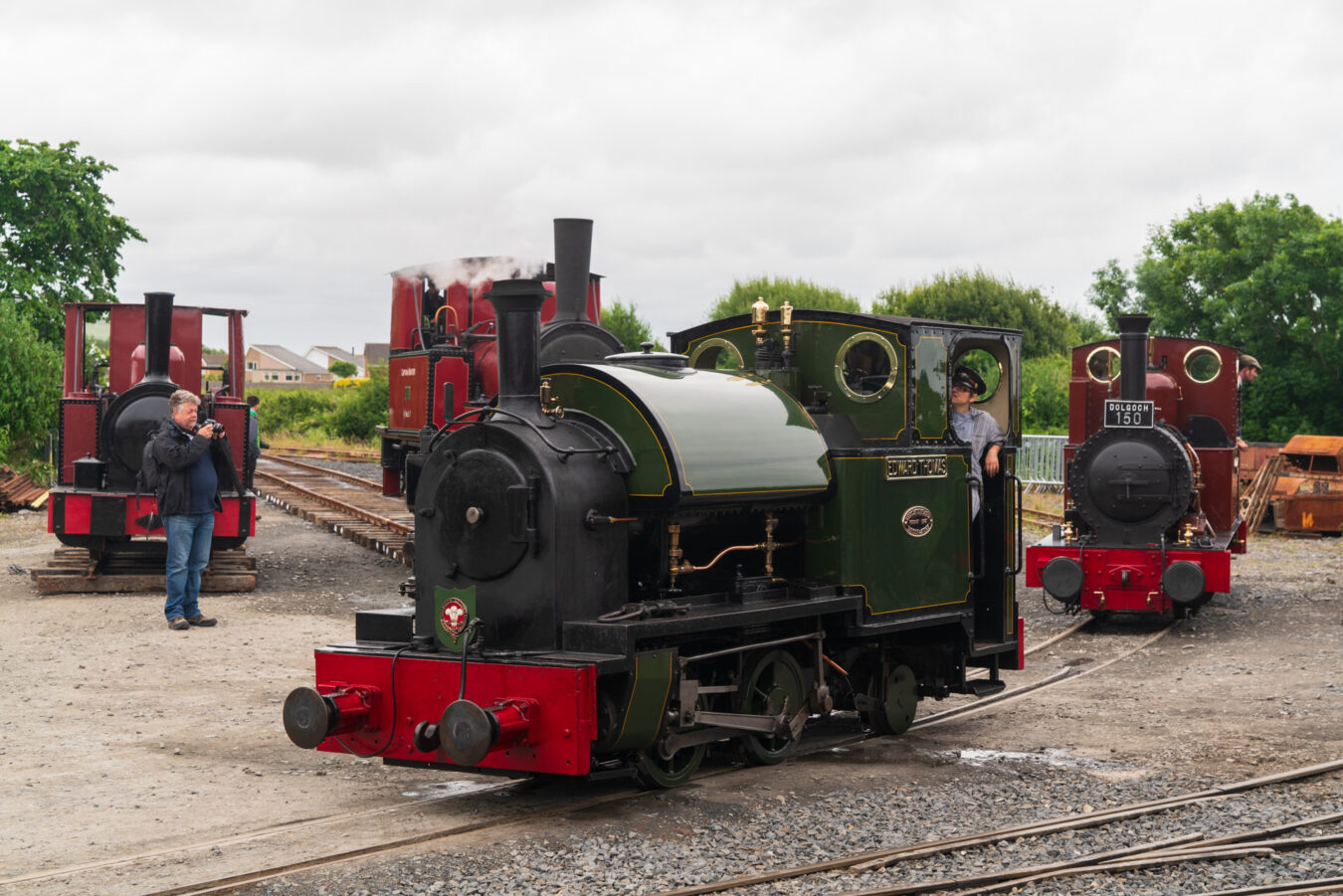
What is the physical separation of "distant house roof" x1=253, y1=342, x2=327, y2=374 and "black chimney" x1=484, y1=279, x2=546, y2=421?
131401mm

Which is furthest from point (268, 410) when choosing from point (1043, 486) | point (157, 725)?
point (157, 725)

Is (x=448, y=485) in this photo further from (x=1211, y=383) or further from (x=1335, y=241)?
(x=1335, y=241)

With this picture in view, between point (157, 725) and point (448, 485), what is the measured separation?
2.98 meters

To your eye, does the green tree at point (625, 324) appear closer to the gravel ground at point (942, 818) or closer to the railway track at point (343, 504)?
the railway track at point (343, 504)

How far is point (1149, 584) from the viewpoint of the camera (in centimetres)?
1289

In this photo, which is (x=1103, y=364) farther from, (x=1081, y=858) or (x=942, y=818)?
(x=1081, y=858)

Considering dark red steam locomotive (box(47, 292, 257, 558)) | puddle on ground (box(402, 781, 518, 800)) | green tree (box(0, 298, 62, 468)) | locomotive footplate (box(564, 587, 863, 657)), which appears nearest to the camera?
locomotive footplate (box(564, 587, 863, 657))

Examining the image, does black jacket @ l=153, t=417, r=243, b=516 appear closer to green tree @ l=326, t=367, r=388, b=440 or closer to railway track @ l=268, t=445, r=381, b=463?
railway track @ l=268, t=445, r=381, b=463

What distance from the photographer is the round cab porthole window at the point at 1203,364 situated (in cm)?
1460

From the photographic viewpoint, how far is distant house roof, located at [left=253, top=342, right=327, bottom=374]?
13338 cm

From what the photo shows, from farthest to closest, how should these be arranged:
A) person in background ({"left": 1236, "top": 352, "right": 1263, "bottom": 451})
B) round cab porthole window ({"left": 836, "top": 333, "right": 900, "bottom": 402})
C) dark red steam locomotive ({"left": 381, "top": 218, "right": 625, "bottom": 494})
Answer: dark red steam locomotive ({"left": 381, "top": 218, "right": 625, "bottom": 494})
person in background ({"left": 1236, "top": 352, "right": 1263, "bottom": 451})
round cab porthole window ({"left": 836, "top": 333, "right": 900, "bottom": 402})

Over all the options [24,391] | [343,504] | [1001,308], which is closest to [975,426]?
[343,504]

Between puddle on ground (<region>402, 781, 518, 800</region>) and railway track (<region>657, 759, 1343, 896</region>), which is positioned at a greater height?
railway track (<region>657, 759, 1343, 896</region>)

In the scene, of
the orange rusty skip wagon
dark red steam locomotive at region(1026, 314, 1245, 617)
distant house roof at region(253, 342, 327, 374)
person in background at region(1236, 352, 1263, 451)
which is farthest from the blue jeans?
distant house roof at region(253, 342, 327, 374)
